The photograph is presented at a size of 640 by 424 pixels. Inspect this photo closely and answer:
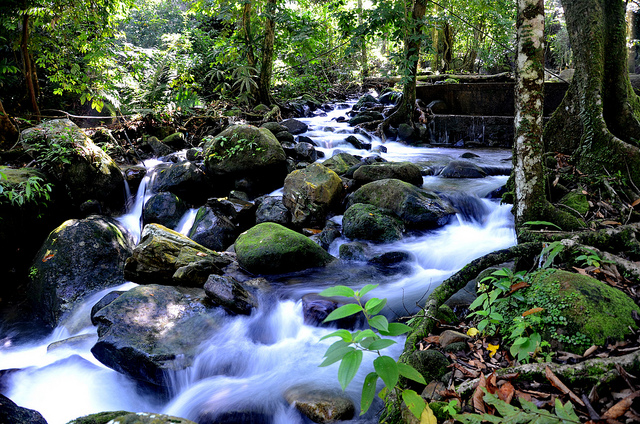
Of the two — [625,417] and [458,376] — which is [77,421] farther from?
[625,417]

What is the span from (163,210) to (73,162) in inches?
75.0

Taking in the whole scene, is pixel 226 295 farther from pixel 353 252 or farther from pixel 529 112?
pixel 529 112

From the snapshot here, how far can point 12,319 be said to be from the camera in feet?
17.5

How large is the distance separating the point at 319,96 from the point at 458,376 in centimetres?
1807

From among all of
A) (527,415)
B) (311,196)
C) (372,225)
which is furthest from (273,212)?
(527,415)

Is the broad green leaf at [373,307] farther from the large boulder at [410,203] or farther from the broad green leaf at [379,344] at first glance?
the large boulder at [410,203]

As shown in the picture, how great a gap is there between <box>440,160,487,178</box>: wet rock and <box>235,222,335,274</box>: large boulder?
15.2ft

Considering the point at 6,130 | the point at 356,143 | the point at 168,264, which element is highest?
the point at 6,130

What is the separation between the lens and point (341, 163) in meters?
9.16

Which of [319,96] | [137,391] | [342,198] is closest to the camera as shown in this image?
[137,391]

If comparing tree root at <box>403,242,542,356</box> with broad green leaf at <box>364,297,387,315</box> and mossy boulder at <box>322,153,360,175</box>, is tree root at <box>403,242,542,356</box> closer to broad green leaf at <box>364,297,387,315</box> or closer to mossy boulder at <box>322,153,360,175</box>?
broad green leaf at <box>364,297,387,315</box>

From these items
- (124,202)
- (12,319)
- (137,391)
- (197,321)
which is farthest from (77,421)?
(124,202)

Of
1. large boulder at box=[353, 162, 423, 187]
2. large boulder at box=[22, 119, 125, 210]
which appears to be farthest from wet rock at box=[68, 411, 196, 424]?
large boulder at box=[353, 162, 423, 187]

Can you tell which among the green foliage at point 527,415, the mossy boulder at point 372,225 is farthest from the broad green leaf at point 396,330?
the mossy boulder at point 372,225
